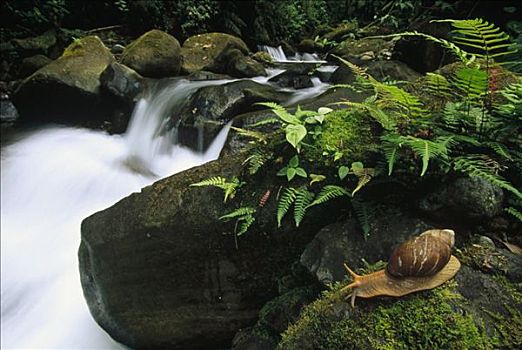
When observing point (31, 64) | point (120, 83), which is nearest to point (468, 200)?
point (120, 83)

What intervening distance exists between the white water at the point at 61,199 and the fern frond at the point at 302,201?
2.42m

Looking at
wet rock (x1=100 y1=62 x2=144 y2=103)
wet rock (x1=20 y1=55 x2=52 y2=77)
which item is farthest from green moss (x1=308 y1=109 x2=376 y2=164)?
wet rock (x1=20 y1=55 x2=52 y2=77)

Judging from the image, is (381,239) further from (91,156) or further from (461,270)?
(91,156)

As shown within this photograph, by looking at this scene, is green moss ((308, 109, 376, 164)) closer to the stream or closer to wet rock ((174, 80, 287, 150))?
the stream

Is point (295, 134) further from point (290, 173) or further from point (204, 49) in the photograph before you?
point (204, 49)

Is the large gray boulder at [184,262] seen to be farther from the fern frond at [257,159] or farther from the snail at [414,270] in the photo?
the snail at [414,270]

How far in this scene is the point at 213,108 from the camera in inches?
248

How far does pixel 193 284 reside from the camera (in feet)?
10.4

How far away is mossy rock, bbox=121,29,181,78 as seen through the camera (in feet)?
29.0

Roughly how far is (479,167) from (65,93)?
8.18m

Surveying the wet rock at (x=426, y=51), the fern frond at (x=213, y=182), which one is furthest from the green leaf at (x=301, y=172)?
the wet rock at (x=426, y=51)

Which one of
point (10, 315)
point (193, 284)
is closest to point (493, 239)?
point (193, 284)

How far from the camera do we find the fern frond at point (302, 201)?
2555 mm

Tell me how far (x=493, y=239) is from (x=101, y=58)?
8916 millimetres
